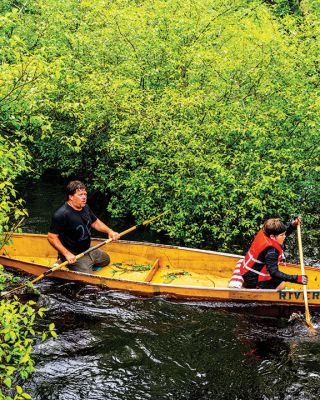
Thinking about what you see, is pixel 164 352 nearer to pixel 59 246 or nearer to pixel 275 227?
Answer: pixel 275 227

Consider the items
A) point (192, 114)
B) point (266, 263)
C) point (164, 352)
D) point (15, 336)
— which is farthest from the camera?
point (192, 114)

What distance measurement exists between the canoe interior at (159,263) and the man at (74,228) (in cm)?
63

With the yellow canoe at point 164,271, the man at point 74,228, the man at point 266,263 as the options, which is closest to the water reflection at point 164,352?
the yellow canoe at point 164,271

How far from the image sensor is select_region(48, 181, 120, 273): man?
8.50 meters

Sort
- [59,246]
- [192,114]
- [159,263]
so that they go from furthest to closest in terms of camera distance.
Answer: [192,114] < [159,263] < [59,246]

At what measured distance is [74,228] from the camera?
869 centimetres

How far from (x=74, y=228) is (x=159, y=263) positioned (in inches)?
82.0

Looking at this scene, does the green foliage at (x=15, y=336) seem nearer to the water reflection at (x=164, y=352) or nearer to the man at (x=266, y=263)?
the water reflection at (x=164, y=352)

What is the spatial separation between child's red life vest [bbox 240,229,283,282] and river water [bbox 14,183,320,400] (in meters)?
0.60

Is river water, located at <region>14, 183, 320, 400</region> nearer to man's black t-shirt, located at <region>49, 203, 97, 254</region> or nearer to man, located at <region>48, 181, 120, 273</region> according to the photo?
man, located at <region>48, 181, 120, 273</region>

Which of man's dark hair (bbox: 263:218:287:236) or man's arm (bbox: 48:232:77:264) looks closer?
man's dark hair (bbox: 263:218:287:236)

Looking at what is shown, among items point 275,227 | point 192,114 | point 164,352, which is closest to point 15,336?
point 164,352

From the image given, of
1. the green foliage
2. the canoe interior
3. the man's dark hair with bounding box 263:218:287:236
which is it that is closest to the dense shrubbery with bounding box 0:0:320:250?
the canoe interior

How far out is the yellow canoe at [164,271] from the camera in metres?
7.91
